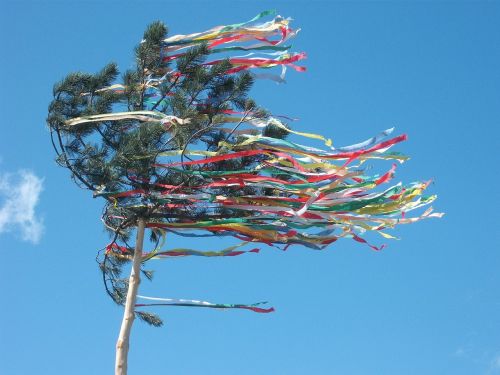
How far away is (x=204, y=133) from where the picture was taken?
33.9 ft

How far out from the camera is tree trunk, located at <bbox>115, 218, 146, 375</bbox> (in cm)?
977

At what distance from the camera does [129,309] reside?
10.1 m

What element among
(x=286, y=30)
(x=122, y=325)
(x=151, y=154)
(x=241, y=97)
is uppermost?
(x=286, y=30)

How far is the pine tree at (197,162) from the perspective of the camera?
10242mm

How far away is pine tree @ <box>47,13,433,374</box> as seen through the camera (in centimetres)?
1024

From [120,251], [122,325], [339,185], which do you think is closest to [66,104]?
[120,251]

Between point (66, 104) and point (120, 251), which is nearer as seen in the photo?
point (66, 104)

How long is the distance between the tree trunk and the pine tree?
0.01 m

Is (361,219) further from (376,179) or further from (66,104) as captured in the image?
(66,104)

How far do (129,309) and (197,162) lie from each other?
6.07ft

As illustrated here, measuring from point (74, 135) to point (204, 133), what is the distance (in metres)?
1.57

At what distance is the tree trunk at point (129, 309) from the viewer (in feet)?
32.0

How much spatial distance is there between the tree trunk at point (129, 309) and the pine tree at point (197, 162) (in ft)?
0.04

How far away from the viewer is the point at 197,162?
33.8 feet
